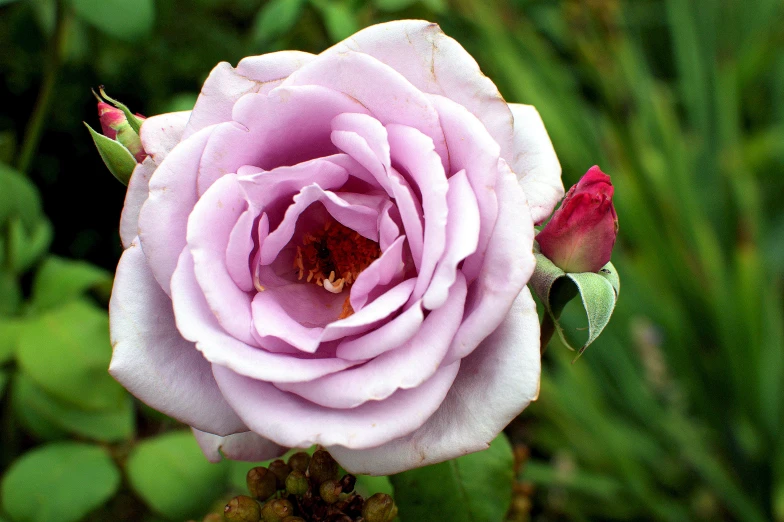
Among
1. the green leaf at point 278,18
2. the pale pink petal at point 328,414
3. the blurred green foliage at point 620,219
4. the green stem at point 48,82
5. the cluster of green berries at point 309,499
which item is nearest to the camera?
the pale pink petal at point 328,414

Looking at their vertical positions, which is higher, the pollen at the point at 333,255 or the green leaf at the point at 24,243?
the pollen at the point at 333,255

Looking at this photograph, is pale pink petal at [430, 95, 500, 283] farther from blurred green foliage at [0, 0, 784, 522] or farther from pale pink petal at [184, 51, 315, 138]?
blurred green foliage at [0, 0, 784, 522]

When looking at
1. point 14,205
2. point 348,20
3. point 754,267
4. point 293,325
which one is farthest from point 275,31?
point 754,267

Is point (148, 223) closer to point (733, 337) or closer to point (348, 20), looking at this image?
point (348, 20)

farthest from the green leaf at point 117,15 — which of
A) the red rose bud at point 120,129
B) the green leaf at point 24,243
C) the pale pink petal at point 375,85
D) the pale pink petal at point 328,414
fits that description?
the pale pink petal at point 328,414

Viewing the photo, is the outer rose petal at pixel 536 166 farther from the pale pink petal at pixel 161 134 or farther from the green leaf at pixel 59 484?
the green leaf at pixel 59 484

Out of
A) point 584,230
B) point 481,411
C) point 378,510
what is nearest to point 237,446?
point 378,510

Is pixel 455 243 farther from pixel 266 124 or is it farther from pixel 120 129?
pixel 120 129
